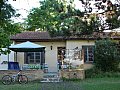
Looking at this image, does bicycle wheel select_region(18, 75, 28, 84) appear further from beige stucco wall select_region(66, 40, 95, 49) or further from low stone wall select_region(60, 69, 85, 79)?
beige stucco wall select_region(66, 40, 95, 49)

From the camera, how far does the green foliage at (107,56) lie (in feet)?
92.9

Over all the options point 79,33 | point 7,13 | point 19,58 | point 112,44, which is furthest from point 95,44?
point 7,13

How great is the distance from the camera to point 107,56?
28.4m

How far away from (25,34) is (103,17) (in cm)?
2149

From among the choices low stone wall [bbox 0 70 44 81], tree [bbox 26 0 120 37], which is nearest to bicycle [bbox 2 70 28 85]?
low stone wall [bbox 0 70 44 81]

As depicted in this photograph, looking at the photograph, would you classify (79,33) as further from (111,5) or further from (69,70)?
(69,70)

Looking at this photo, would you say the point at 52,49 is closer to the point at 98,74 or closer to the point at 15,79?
the point at 98,74

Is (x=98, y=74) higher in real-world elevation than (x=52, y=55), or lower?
lower

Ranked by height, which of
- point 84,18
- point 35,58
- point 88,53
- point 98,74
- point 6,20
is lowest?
point 98,74

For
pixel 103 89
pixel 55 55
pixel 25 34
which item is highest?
pixel 25 34

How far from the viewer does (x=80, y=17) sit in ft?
41.5

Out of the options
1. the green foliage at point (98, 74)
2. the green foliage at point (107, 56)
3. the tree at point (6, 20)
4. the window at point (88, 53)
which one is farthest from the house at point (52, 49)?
the tree at point (6, 20)

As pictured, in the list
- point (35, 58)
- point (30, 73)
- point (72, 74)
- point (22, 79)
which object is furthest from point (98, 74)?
point (35, 58)

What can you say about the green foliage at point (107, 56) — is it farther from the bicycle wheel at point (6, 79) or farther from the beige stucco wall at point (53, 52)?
the bicycle wheel at point (6, 79)
